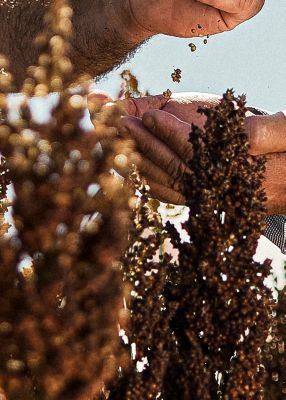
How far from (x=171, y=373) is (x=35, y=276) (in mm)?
823

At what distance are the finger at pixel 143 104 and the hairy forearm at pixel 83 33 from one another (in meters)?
1.15

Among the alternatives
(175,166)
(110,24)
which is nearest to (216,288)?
(175,166)

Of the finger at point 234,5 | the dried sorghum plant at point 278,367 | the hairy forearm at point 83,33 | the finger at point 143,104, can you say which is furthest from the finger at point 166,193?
the dried sorghum plant at point 278,367

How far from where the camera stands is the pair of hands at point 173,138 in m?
2.85

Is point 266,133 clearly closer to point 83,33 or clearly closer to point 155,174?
point 155,174

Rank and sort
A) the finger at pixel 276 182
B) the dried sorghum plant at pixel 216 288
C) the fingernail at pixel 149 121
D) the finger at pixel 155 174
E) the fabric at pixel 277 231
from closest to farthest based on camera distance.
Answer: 1. the dried sorghum plant at pixel 216 288
2. the fingernail at pixel 149 121
3. the finger at pixel 155 174
4. the finger at pixel 276 182
5. the fabric at pixel 277 231

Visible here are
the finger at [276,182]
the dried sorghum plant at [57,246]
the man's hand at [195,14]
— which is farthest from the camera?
the man's hand at [195,14]

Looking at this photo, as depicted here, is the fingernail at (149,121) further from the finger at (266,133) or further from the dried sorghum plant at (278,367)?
the dried sorghum plant at (278,367)

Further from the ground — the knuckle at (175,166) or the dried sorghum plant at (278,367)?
the knuckle at (175,166)

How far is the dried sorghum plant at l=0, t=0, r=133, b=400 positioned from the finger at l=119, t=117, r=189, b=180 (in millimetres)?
1174

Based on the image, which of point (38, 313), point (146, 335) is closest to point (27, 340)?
point (38, 313)

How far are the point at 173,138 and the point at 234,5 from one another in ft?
3.17

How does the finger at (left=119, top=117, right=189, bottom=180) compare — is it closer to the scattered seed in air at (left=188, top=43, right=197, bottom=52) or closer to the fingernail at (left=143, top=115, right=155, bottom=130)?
the fingernail at (left=143, top=115, right=155, bottom=130)

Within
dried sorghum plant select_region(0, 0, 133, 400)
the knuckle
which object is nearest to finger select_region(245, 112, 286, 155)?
Answer: the knuckle
